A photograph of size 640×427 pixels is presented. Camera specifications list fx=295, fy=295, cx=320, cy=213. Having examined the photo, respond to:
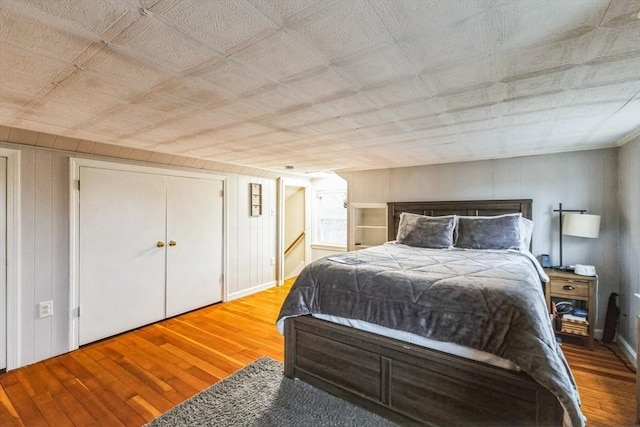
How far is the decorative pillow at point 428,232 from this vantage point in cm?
344

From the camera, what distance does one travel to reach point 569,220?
10.4 feet

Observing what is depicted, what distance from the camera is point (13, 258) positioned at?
2576 mm

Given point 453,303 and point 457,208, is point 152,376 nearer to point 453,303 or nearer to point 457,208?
point 453,303

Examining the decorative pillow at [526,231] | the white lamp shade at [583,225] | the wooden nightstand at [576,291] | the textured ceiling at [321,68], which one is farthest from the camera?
the decorative pillow at [526,231]

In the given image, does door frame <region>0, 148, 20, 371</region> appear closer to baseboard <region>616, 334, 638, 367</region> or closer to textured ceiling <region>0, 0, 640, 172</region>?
textured ceiling <region>0, 0, 640, 172</region>

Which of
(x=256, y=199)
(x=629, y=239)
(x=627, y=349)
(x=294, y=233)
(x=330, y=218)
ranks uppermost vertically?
(x=256, y=199)

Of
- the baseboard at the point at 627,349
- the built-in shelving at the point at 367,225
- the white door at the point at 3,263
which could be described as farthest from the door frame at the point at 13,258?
the baseboard at the point at 627,349

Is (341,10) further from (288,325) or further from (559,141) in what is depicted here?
(559,141)

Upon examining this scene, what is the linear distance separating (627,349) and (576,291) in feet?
1.98

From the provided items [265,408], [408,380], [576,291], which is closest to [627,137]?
[576,291]

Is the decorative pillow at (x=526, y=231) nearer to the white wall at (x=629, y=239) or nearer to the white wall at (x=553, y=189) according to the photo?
the white wall at (x=553, y=189)

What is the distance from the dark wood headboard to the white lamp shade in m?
0.44

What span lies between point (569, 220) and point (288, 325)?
315 centimetres

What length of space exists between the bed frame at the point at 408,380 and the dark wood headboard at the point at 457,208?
2.62 meters
